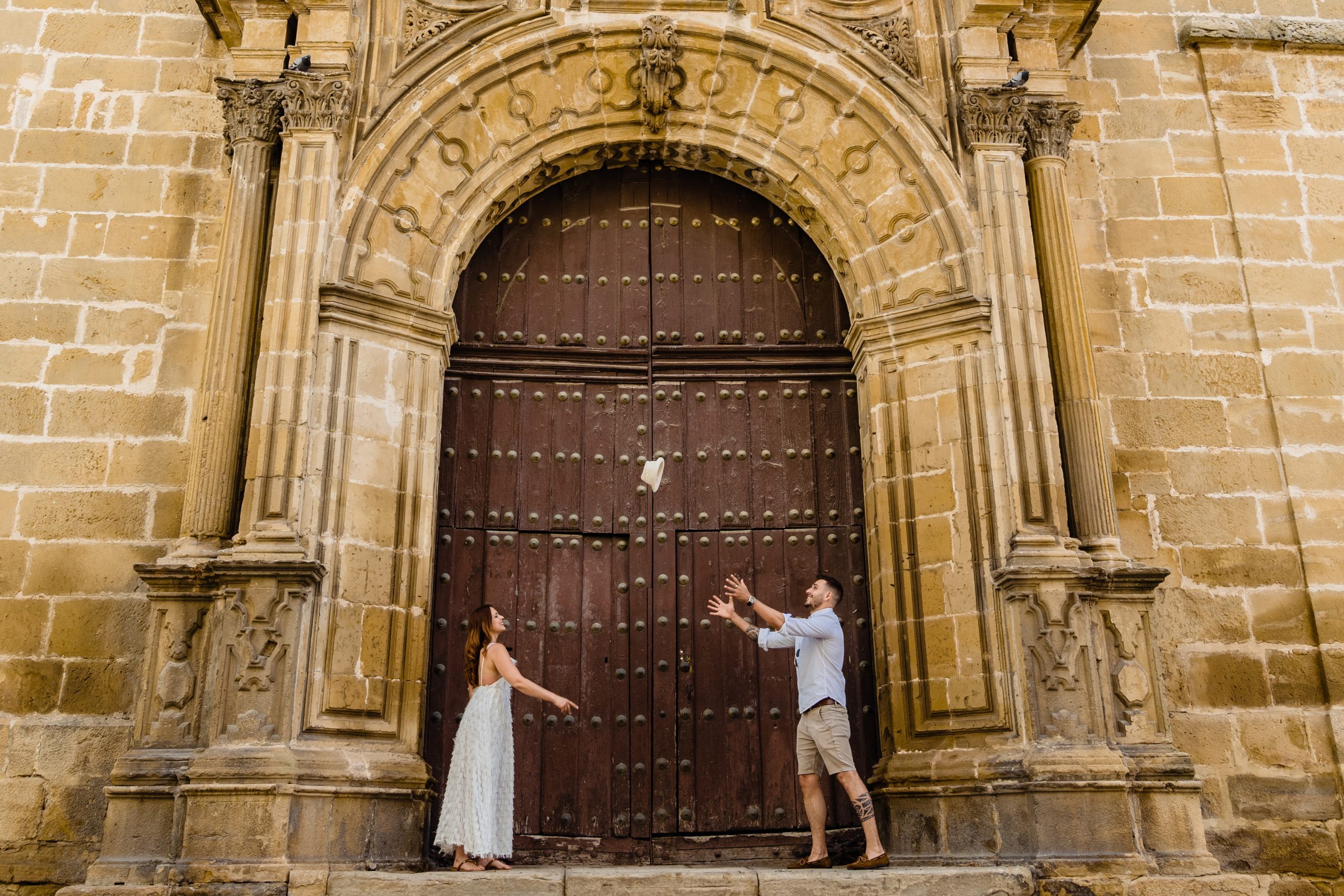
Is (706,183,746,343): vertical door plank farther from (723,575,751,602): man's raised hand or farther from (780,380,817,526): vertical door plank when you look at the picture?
(723,575,751,602): man's raised hand

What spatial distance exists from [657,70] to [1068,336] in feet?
9.19

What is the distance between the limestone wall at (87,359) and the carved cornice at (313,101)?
911mm

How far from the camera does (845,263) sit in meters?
7.12

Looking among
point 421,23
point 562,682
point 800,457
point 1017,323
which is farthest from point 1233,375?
point 421,23

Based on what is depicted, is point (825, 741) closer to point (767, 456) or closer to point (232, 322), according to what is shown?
point (767, 456)

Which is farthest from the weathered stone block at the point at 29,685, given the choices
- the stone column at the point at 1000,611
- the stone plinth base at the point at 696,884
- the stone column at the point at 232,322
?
the stone column at the point at 1000,611

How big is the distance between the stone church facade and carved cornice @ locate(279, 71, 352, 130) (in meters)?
0.03

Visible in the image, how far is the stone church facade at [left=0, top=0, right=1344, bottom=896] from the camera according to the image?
18.9 ft

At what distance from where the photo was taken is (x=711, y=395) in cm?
720

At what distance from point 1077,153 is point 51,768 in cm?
682

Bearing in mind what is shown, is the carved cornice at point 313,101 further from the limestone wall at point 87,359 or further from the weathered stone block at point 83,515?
the weathered stone block at point 83,515

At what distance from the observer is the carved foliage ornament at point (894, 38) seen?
723cm

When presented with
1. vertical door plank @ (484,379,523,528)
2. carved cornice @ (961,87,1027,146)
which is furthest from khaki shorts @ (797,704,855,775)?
carved cornice @ (961,87,1027,146)

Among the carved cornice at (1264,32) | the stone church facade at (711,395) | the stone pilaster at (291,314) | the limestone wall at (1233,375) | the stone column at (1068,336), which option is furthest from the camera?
the carved cornice at (1264,32)
